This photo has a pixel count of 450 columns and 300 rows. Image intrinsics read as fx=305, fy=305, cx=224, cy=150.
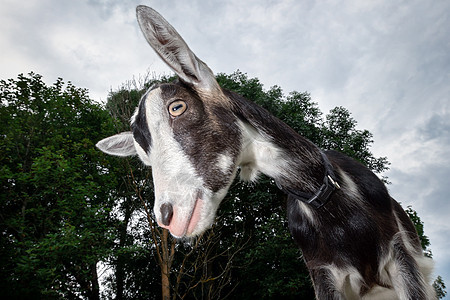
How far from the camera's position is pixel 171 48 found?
1641 mm

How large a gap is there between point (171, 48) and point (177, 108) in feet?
1.05

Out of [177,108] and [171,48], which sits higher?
[171,48]

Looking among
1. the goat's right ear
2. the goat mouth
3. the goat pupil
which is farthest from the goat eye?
the goat's right ear

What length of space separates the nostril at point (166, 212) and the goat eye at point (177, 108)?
0.51 m

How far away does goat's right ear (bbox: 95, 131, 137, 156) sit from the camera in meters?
2.30

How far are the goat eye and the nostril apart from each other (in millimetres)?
513

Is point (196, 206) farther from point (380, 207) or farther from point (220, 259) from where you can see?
point (220, 259)

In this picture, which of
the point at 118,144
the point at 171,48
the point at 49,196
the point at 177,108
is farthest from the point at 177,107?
the point at 49,196

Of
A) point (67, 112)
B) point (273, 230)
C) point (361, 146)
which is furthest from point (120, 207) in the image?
point (361, 146)

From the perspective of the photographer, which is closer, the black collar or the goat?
the goat

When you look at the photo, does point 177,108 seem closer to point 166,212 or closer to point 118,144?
point 166,212

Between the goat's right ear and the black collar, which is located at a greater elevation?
the goat's right ear

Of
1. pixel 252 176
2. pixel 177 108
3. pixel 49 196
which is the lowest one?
pixel 252 176

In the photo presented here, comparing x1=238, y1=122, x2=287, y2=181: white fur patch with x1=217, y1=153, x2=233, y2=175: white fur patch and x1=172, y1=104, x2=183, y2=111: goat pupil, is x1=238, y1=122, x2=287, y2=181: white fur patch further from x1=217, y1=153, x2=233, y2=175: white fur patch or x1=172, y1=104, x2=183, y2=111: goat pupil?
x1=172, y1=104, x2=183, y2=111: goat pupil
